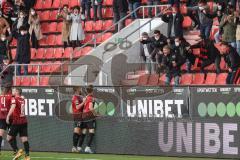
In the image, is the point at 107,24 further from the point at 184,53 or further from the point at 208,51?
the point at 208,51

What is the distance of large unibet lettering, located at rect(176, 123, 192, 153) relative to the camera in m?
24.8

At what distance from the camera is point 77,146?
27250 mm

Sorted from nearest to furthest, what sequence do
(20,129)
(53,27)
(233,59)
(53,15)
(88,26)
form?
(20,129) → (233,59) → (88,26) → (53,27) → (53,15)

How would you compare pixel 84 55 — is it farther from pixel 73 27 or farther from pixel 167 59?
pixel 167 59

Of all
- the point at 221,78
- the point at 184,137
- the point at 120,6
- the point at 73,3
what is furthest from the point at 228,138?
the point at 73,3

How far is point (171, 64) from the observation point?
2855cm

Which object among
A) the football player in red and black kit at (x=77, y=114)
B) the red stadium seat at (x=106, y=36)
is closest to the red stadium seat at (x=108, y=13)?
the red stadium seat at (x=106, y=36)

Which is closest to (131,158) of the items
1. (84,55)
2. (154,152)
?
(154,152)

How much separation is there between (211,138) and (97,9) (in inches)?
477

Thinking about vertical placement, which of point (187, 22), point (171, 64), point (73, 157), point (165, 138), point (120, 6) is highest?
point (120, 6)

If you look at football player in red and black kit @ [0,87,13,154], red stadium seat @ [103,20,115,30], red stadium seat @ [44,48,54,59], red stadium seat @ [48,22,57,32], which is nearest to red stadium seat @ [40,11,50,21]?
A: red stadium seat @ [48,22,57,32]

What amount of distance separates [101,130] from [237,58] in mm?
4690

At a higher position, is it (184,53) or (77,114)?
(184,53)

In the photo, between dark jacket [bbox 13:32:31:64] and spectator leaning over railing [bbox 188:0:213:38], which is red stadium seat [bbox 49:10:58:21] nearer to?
dark jacket [bbox 13:32:31:64]
